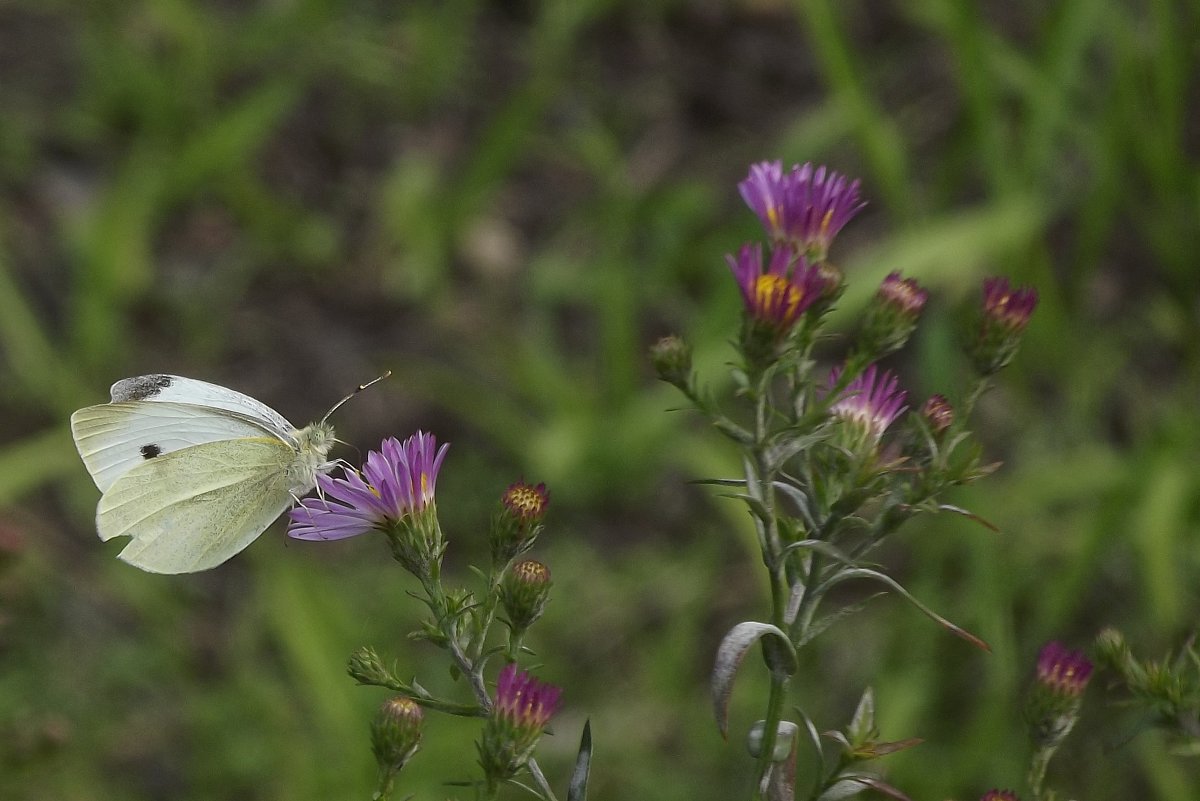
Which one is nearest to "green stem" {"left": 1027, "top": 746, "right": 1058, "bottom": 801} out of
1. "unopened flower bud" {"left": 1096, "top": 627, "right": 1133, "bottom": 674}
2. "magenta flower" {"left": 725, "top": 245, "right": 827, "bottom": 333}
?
"unopened flower bud" {"left": 1096, "top": 627, "right": 1133, "bottom": 674}

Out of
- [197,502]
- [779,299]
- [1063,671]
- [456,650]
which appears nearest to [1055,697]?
[1063,671]

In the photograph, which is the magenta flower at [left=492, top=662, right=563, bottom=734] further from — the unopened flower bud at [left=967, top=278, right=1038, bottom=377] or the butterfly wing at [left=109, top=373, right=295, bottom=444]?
the butterfly wing at [left=109, top=373, right=295, bottom=444]

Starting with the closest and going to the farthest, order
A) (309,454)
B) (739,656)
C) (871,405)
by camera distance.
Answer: (739,656) → (871,405) → (309,454)

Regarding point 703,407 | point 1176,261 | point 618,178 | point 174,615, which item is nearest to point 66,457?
point 174,615

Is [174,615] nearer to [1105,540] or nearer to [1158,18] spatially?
[1105,540]

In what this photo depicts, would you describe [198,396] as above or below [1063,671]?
above

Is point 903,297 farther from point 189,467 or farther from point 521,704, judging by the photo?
point 189,467
